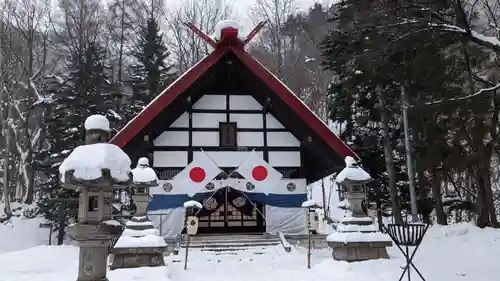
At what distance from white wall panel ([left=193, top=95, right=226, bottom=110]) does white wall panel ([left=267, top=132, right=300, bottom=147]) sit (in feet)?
Answer: 6.71

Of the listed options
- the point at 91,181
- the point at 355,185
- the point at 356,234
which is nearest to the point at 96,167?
the point at 91,181

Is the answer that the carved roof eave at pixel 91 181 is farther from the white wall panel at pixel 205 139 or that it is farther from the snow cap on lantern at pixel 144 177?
the white wall panel at pixel 205 139

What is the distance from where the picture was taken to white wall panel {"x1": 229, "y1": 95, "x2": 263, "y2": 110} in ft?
52.0

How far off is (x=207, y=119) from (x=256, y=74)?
250 centimetres

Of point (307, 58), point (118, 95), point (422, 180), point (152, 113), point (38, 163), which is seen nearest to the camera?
point (152, 113)

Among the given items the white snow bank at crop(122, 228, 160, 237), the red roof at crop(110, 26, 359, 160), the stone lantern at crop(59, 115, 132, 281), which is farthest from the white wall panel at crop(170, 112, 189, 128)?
the stone lantern at crop(59, 115, 132, 281)

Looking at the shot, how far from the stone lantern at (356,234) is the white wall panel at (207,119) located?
228 inches

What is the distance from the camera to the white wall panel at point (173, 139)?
50.0 feet

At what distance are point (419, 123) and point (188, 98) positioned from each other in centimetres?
840

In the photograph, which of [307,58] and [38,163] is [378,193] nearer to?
[307,58]

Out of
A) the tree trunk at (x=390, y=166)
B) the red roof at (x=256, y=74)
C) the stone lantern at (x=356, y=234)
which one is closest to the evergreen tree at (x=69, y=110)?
the red roof at (x=256, y=74)

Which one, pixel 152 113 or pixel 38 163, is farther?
pixel 38 163

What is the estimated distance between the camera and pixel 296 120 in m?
15.5

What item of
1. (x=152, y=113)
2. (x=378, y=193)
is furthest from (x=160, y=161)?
(x=378, y=193)
